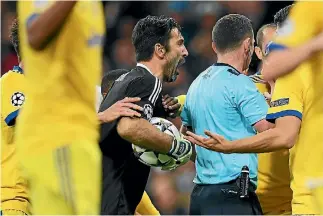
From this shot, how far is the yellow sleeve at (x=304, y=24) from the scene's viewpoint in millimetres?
4281

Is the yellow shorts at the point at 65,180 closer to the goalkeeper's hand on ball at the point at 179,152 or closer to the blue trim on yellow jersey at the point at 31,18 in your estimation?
the blue trim on yellow jersey at the point at 31,18

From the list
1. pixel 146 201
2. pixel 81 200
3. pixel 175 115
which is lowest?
pixel 146 201

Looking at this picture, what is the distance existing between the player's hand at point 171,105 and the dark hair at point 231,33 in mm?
491

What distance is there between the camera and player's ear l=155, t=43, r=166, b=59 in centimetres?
622

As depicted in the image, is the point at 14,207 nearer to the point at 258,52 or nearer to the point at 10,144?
the point at 10,144

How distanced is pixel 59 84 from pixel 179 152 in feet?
5.93

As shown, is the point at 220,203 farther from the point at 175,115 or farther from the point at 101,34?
the point at 101,34

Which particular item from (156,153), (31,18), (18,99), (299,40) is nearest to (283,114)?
(299,40)

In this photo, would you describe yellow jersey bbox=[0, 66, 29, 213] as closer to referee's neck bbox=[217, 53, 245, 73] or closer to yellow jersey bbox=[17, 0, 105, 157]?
referee's neck bbox=[217, 53, 245, 73]

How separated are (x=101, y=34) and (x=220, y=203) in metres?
2.20

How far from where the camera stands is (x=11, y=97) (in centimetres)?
611

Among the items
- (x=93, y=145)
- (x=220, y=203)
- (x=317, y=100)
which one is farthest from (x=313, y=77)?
(x=220, y=203)

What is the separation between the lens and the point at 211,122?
607 cm

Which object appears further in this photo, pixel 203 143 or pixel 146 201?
pixel 146 201
